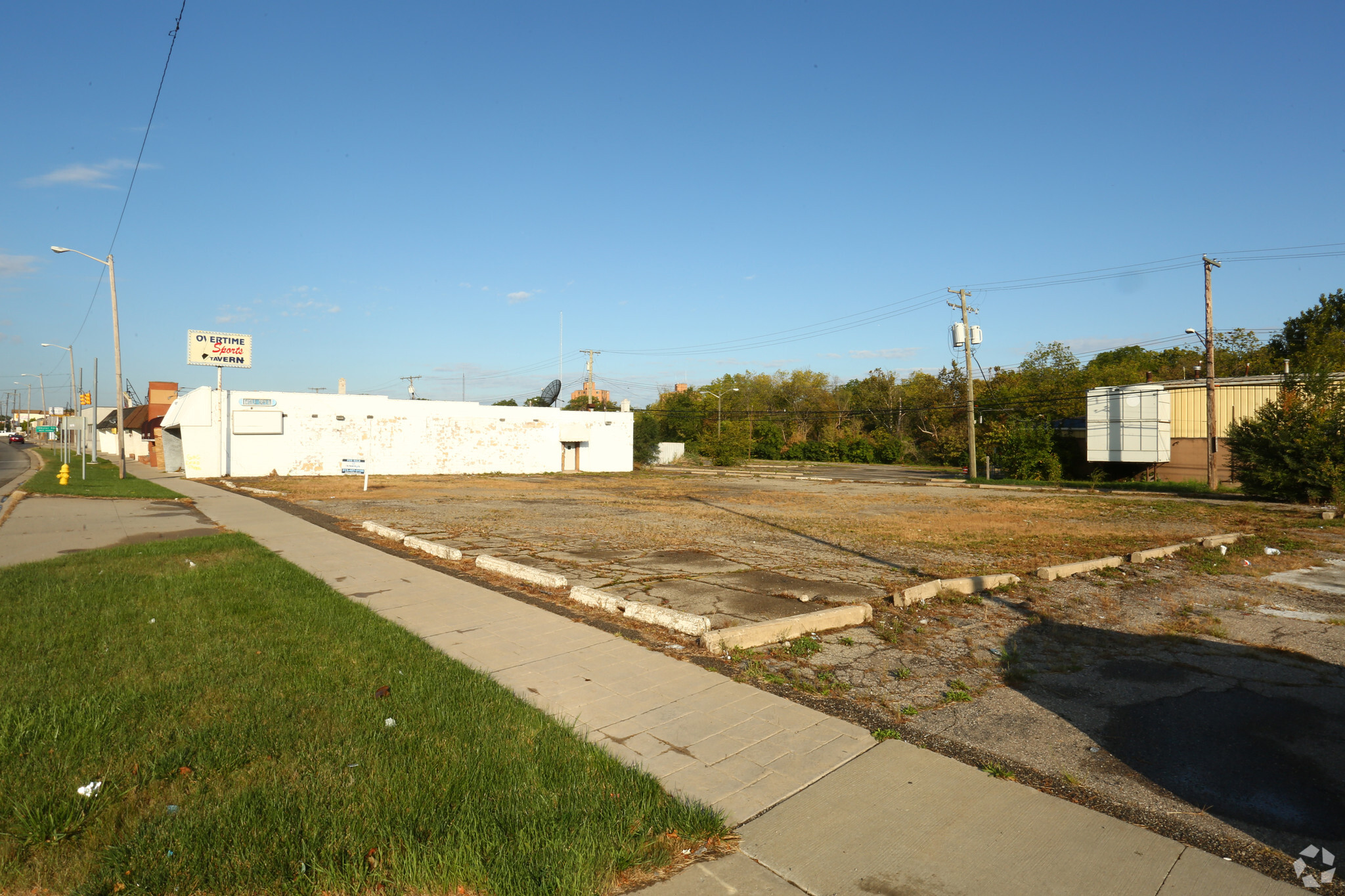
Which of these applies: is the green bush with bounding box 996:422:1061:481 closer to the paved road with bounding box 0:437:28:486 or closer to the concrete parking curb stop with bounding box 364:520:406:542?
the concrete parking curb stop with bounding box 364:520:406:542

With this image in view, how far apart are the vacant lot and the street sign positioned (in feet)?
94.0

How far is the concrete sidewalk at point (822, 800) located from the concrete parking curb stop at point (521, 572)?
8.38 feet

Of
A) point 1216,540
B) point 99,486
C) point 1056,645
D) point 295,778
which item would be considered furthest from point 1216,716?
point 99,486

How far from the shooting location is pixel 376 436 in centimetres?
3969

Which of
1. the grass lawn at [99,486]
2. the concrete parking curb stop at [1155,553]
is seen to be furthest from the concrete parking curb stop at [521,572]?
the grass lawn at [99,486]

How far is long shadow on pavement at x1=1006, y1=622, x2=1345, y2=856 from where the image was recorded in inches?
151

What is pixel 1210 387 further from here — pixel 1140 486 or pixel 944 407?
pixel 944 407

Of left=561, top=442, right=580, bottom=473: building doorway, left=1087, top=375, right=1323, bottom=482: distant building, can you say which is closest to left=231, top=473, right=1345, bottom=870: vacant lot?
left=1087, top=375, right=1323, bottom=482: distant building

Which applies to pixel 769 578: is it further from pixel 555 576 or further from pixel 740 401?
pixel 740 401

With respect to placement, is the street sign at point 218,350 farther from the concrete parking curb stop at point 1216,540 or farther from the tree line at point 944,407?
the concrete parking curb stop at point 1216,540

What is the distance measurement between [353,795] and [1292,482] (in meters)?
29.9

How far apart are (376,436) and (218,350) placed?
34.9 ft

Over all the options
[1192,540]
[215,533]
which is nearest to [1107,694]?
[1192,540]

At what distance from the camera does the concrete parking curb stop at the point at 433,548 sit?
11586mm
